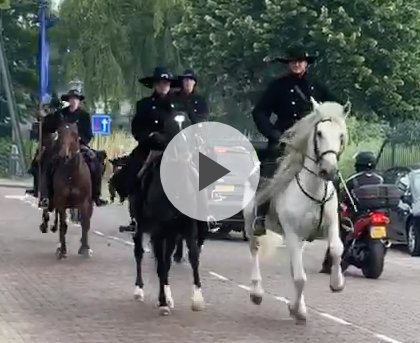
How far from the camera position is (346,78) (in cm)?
2959

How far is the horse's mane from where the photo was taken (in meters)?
11.5

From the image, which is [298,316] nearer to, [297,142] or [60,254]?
[297,142]

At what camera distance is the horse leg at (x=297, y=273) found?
38.4ft

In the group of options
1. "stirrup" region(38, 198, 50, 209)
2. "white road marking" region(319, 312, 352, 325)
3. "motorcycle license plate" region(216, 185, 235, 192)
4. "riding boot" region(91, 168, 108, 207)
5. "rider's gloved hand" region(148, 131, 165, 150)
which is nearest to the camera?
"white road marking" region(319, 312, 352, 325)

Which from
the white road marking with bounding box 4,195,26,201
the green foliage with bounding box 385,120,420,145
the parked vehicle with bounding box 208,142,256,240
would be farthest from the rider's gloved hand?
the white road marking with bounding box 4,195,26,201

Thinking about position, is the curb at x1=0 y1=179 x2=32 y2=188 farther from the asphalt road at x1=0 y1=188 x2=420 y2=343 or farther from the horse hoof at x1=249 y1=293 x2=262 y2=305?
the horse hoof at x1=249 y1=293 x2=262 y2=305

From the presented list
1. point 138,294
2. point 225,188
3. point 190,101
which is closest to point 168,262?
point 138,294

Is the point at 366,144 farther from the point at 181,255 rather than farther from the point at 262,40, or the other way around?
the point at 181,255

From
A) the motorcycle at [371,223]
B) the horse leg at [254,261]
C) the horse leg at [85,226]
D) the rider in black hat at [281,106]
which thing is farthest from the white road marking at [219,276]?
the rider in black hat at [281,106]

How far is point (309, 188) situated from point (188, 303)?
7.74 feet

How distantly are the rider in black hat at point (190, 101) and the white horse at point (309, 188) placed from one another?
1.52 meters

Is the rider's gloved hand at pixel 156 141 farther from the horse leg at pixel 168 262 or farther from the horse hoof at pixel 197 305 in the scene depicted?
the horse hoof at pixel 197 305

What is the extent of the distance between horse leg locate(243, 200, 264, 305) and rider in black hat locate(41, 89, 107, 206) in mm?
5737
